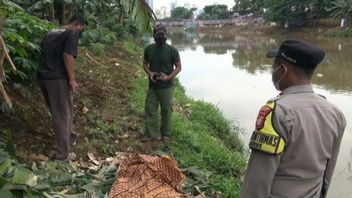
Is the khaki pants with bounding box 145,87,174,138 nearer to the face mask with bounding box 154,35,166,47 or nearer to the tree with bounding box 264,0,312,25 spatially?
the face mask with bounding box 154,35,166,47

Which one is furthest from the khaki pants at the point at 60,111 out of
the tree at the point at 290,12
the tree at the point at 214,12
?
the tree at the point at 214,12

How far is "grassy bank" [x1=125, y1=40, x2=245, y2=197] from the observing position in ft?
16.2

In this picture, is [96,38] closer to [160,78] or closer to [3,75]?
[160,78]

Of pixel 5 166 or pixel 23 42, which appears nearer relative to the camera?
pixel 5 166

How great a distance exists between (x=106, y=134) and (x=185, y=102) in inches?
154

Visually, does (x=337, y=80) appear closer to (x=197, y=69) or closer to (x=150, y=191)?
(x=197, y=69)

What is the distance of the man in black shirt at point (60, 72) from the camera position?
5.01 metres

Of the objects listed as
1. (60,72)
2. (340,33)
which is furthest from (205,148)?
(340,33)

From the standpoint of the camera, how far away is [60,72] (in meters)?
5.09

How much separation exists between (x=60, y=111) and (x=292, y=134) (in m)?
3.40

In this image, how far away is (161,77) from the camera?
623 centimetres

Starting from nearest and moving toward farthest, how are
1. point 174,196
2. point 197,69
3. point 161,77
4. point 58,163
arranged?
point 174,196 → point 58,163 → point 161,77 → point 197,69

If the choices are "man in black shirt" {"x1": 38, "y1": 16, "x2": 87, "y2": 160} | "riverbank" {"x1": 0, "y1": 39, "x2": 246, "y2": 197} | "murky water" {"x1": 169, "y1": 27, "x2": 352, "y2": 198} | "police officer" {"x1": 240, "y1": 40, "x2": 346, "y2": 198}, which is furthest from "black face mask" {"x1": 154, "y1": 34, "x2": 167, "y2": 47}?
"police officer" {"x1": 240, "y1": 40, "x2": 346, "y2": 198}

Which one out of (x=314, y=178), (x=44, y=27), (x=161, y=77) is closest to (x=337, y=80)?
(x=161, y=77)
